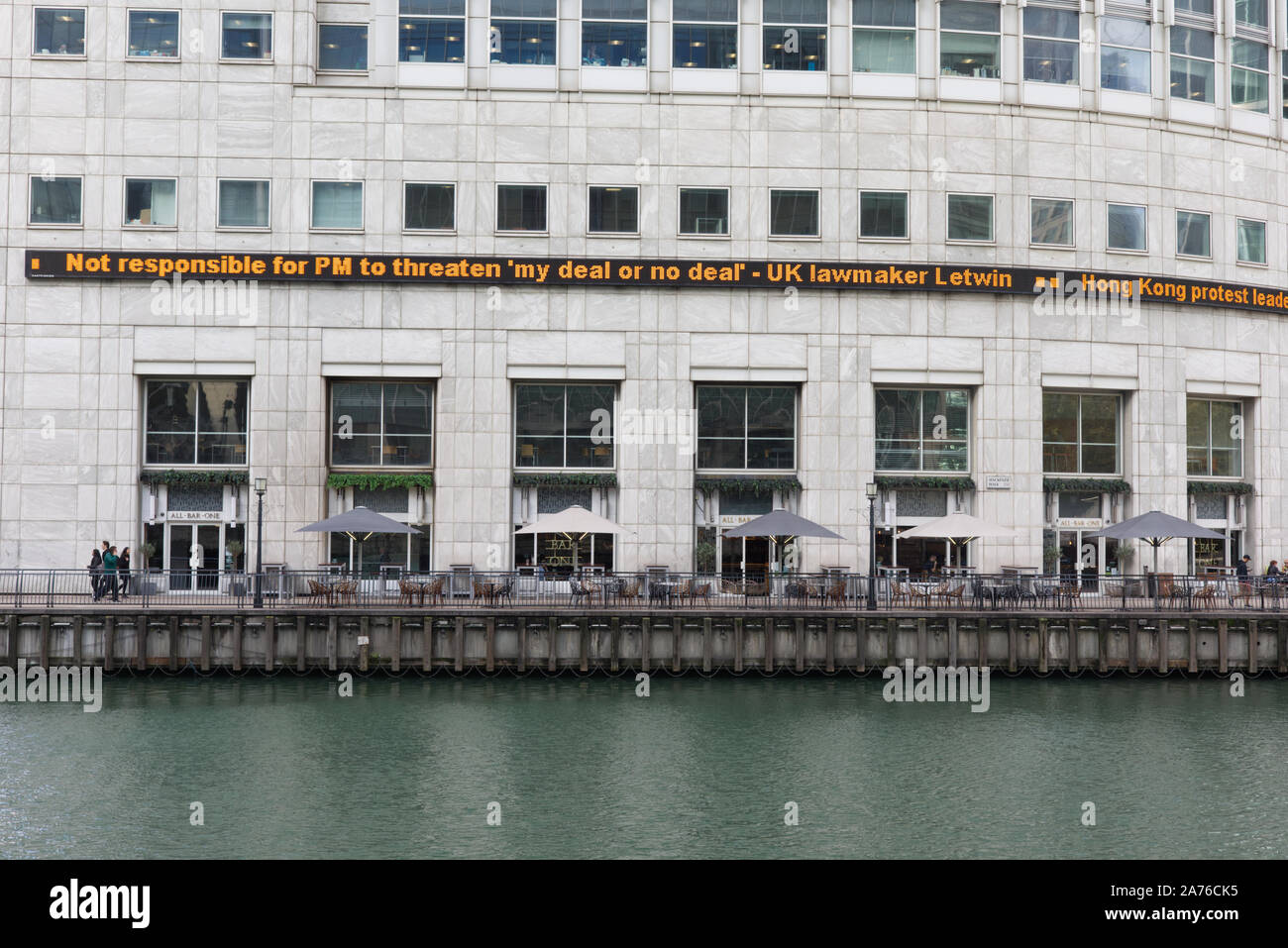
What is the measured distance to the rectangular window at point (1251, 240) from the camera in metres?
46.5

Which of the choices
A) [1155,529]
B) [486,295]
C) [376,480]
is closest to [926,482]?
[1155,529]

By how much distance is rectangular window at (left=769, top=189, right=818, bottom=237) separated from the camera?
142 feet

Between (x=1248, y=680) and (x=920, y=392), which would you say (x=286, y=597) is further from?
(x=1248, y=680)

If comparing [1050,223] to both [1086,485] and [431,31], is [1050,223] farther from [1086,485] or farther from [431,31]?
[431,31]

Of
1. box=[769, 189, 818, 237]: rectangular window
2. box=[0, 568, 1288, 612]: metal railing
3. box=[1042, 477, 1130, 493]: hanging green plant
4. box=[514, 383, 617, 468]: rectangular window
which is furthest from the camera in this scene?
box=[1042, 477, 1130, 493]: hanging green plant

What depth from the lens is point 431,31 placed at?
141ft

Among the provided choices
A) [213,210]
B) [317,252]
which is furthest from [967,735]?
[213,210]

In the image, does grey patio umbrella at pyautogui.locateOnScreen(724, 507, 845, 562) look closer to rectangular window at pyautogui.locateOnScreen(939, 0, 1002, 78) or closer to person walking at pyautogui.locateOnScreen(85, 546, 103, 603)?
rectangular window at pyautogui.locateOnScreen(939, 0, 1002, 78)

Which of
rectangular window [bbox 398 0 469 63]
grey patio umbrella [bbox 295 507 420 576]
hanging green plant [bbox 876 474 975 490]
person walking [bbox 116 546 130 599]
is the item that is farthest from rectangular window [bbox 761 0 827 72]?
person walking [bbox 116 546 130 599]

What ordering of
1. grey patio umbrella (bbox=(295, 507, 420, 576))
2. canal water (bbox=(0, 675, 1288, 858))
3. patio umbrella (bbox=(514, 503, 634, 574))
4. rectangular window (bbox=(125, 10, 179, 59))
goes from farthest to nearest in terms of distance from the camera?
rectangular window (bbox=(125, 10, 179, 59))
patio umbrella (bbox=(514, 503, 634, 574))
grey patio umbrella (bbox=(295, 507, 420, 576))
canal water (bbox=(0, 675, 1288, 858))

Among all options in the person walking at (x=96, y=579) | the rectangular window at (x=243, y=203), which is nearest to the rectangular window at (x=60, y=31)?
the rectangular window at (x=243, y=203)

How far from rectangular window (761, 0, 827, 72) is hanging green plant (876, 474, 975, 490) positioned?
48.9 feet

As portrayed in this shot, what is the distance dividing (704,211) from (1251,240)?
21593 mm

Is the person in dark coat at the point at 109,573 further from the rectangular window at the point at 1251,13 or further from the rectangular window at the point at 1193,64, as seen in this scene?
the rectangular window at the point at 1251,13
